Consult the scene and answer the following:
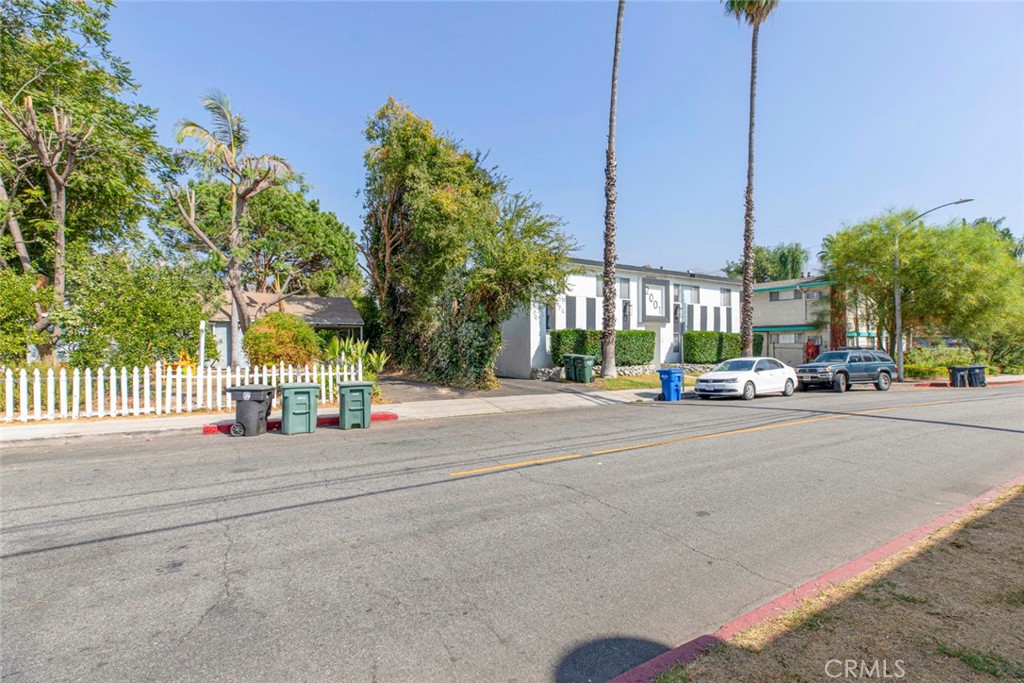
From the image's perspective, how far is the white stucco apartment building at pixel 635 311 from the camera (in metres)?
25.8

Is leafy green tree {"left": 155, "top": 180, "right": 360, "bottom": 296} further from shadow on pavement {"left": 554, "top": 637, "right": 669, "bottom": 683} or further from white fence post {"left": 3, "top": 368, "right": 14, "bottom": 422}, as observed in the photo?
shadow on pavement {"left": 554, "top": 637, "right": 669, "bottom": 683}

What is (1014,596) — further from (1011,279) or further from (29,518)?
(1011,279)

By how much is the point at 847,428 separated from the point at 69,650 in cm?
1294

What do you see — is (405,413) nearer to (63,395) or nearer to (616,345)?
(63,395)

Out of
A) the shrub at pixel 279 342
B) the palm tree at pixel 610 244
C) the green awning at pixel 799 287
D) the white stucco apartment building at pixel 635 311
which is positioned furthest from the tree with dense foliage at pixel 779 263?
the shrub at pixel 279 342

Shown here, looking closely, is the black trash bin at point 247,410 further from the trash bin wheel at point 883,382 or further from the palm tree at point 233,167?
the trash bin wheel at point 883,382

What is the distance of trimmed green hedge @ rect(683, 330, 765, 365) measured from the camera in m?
30.8

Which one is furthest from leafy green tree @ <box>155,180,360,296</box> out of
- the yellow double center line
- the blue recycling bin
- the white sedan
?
the yellow double center line

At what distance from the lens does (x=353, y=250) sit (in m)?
41.5

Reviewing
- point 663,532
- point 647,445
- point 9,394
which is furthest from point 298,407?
point 663,532

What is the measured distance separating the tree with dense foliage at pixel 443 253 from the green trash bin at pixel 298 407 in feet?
28.1

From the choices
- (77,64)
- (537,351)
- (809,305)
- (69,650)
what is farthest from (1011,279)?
(77,64)

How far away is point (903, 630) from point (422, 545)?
355 centimetres

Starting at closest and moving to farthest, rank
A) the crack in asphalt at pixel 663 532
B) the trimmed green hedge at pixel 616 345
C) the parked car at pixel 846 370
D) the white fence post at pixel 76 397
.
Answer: the crack in asphalt at pixel 663 532 < the white fence post at pixel 76 397 < the parked car at pixel 846 370 < the trimmed green hedge at pixel 616 345
